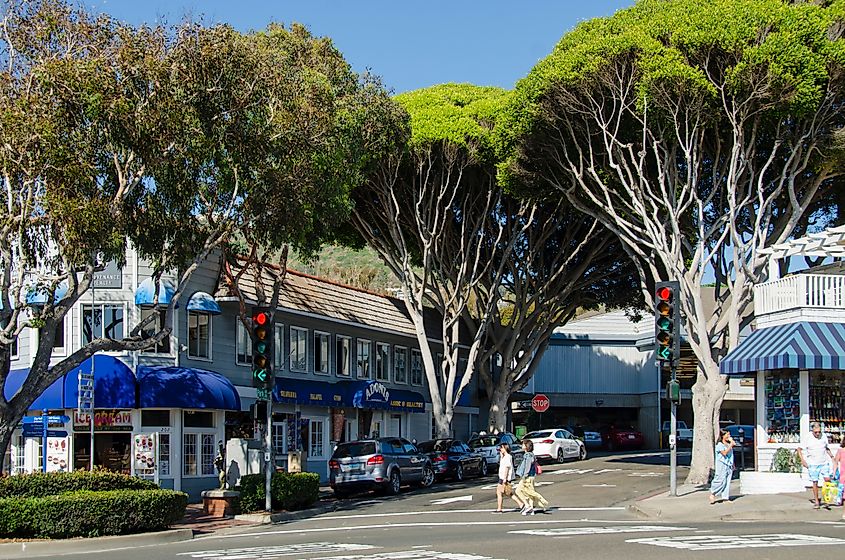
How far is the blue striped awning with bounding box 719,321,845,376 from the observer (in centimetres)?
2538

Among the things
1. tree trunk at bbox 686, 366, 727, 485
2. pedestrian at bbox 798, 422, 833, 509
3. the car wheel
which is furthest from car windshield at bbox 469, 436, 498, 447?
pedestrian at bbox 798, 422, 833, 509

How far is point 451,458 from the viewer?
37750 mm

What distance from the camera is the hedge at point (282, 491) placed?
26156mm

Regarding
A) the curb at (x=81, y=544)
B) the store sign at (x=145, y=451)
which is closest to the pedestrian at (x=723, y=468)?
the curb at (x=81, y=544)

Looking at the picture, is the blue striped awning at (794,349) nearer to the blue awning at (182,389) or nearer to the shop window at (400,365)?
the blue awning at (182,389)

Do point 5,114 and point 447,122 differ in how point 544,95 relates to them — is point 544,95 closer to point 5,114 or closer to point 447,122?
point 447,122

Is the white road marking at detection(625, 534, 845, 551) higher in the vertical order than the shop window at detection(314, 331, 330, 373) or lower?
lower

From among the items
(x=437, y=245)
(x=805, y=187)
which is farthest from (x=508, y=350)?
(x=805, y=187)

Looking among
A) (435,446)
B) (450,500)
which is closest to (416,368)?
(435,446)

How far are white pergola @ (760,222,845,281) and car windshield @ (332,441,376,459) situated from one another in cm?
1214

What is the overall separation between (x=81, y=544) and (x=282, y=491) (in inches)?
308

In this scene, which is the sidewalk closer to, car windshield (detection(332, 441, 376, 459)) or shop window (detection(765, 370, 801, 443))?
shop window (detection(765, 370, 801, 443))

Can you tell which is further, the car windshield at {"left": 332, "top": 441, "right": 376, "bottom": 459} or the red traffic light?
the car windshield at {"left": 332, "top": 441, "right": 376, "bottom": 459}

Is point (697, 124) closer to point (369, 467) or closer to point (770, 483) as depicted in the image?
point (770, 483)
